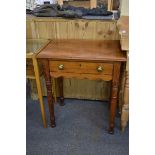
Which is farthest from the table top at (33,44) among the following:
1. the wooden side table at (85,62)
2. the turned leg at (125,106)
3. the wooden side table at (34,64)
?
the turned leg at (125,106)

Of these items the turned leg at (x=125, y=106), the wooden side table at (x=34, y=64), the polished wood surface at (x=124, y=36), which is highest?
the polished wood surface at (x=124, y=36)

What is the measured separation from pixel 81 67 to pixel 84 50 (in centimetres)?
13

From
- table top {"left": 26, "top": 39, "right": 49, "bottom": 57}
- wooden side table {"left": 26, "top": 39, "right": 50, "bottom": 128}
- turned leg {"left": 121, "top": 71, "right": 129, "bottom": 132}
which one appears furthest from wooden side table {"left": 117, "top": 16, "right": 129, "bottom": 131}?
table top {"left": 26, "top": 39, "right": 49, "bottom": 57}

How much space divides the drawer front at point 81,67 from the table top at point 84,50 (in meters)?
0.05

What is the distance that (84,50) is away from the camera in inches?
52.1

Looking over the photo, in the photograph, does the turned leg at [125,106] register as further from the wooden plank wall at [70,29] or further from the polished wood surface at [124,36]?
the wooden plank wall at [70,29]

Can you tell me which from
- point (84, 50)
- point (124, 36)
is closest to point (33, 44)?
point (84, 50)

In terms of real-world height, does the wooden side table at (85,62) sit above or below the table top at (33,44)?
below

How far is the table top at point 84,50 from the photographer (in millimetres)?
1212
